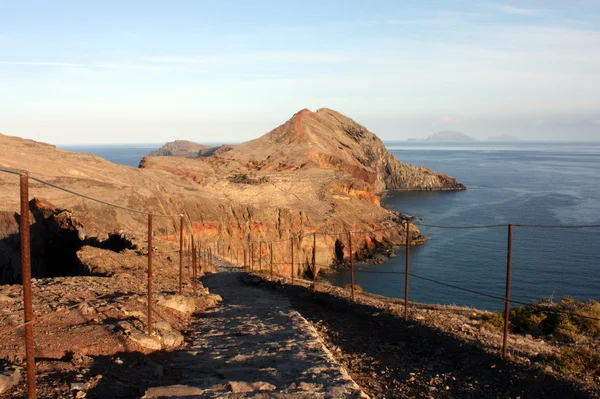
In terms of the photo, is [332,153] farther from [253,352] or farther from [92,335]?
[92,335]

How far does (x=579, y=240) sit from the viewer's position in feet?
185

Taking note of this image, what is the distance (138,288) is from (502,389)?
11997 mm

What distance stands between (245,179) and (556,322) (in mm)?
49859

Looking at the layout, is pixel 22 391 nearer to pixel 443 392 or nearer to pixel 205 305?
pixel 443 392

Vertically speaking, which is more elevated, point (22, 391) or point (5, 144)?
point (5, 144)

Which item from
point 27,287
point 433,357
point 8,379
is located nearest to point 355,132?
point 433,357

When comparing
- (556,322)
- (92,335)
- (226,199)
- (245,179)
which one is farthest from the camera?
(245,179)

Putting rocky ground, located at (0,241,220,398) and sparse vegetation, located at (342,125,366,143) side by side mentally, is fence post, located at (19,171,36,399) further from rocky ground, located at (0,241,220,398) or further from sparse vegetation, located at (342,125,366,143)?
sparse vegetation, located at (342,125,366,143)

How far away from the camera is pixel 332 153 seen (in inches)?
3615

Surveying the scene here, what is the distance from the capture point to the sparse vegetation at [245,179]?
62.1 meters

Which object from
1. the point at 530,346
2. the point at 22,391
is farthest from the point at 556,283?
the point at 22,391

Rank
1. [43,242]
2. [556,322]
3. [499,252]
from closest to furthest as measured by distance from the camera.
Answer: [556,322] → [43,242] → [499,252]

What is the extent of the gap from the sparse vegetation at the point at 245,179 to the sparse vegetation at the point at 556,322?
4708cm

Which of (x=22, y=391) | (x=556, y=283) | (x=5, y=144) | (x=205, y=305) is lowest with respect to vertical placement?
(x=556, y=283)
